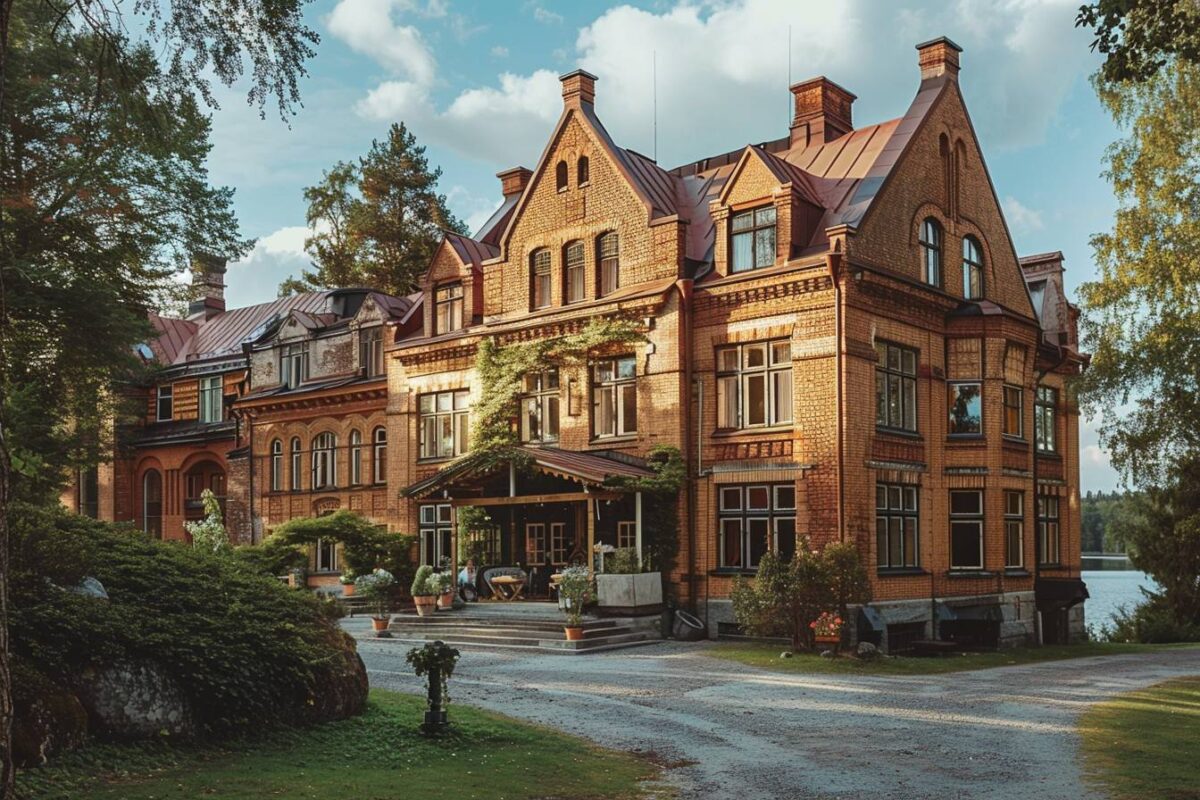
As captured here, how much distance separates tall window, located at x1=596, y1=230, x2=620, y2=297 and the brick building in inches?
2.1

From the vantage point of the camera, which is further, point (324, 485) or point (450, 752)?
point (324, 485)

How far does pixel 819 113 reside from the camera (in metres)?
30.3

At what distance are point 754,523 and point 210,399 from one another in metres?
26.0

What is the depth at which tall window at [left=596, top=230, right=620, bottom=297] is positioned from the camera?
28625 millimetres

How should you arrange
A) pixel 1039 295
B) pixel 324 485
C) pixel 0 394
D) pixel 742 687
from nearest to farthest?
pixel 0 394, pixel 742 687, pixel 1039 295, pixel 324 485

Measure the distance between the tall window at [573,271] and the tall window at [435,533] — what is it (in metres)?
6.70

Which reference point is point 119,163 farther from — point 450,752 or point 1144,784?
point 1144,784

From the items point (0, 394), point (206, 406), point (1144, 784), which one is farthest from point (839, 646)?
point (206, 406)

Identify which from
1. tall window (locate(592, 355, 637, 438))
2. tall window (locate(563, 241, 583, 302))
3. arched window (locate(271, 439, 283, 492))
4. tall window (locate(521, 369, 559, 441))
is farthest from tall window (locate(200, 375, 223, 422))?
tall window (locate(592, 355, 637, 438))

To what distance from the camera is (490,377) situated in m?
30.3

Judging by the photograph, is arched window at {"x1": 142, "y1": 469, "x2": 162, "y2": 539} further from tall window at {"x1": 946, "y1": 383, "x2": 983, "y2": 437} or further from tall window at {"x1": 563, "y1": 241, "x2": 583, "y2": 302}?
tall window at {"x1": 946, "y1": 383, "x2": 983, "y2": 437}

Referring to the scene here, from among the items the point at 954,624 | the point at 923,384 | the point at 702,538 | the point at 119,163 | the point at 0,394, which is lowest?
the point at 954,624

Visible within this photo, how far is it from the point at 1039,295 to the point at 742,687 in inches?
770

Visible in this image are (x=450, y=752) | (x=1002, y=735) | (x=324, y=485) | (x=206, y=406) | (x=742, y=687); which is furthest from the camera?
(x=206, y=406)
